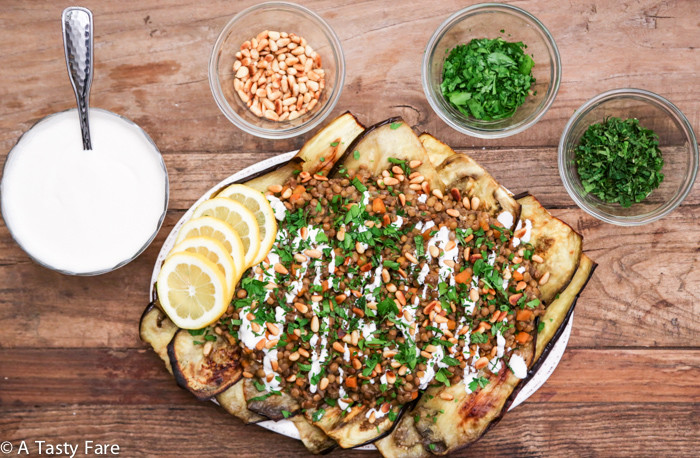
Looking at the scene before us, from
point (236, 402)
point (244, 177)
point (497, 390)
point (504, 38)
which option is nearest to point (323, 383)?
point (236, 402)

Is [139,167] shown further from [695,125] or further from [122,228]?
[695,125]

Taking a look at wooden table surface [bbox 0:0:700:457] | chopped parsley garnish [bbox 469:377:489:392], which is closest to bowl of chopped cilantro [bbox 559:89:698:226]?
wooden table surface [bbox 0:0:700:457]

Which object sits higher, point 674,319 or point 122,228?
point 122,228

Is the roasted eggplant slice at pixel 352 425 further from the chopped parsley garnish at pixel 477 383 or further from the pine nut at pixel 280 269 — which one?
the pine nut at pixel 280 269

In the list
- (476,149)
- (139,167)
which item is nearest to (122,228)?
(139,167)

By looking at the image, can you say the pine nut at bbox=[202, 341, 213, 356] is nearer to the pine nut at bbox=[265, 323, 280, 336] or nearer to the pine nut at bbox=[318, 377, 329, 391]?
the pine nut at bbox=[265, 323, 280, 336]

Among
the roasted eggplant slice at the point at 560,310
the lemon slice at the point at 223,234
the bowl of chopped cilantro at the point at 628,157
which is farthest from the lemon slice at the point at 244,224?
the bowl of chopped cilantro at the point at 628,157
